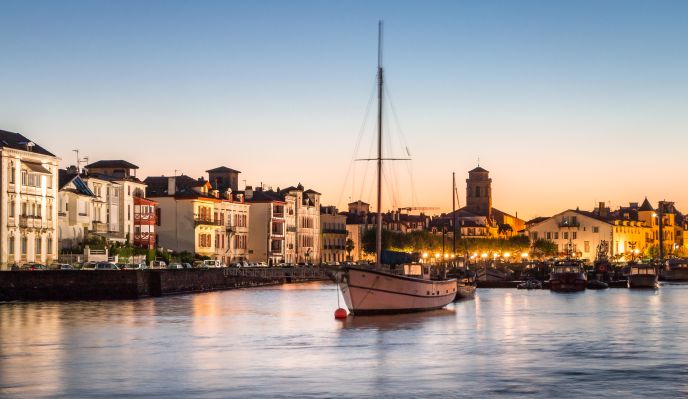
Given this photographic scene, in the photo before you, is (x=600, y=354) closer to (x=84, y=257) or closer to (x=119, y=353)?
(x=119, y=353)

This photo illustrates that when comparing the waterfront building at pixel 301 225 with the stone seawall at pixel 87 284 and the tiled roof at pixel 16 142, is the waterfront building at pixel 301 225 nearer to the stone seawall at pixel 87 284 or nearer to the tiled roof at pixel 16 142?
the stone seawall at pixel 87 284

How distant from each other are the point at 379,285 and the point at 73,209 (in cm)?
5595

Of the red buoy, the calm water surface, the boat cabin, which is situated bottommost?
the calm water surface

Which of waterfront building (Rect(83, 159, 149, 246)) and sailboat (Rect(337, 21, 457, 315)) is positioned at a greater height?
waterfront building (Rect(83, 159, 149, 246))

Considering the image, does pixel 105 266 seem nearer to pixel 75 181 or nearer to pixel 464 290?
pixel 75 181

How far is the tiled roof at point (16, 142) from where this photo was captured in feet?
343

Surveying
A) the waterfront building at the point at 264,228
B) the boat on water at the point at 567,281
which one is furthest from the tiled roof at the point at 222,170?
the boat on water at the point at 567,281

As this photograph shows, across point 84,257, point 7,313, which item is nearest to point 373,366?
point 7,313

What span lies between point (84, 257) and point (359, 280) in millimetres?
49312

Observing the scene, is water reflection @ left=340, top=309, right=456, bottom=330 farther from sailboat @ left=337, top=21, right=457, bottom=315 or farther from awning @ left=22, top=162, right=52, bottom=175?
awning @ left=22, top=162, right=52, bottom=175

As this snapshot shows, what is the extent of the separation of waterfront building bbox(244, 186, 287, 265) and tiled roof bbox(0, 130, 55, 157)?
67.2 m

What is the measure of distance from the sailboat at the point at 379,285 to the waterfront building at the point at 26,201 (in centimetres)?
4100

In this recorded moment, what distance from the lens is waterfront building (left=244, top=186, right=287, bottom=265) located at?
177 meters

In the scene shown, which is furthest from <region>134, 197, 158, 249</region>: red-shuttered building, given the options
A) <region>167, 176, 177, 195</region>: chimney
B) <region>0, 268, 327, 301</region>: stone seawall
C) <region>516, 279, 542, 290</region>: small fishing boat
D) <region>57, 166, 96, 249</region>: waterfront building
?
<region>516, 279, 542, 290</region>: small fishing boat
